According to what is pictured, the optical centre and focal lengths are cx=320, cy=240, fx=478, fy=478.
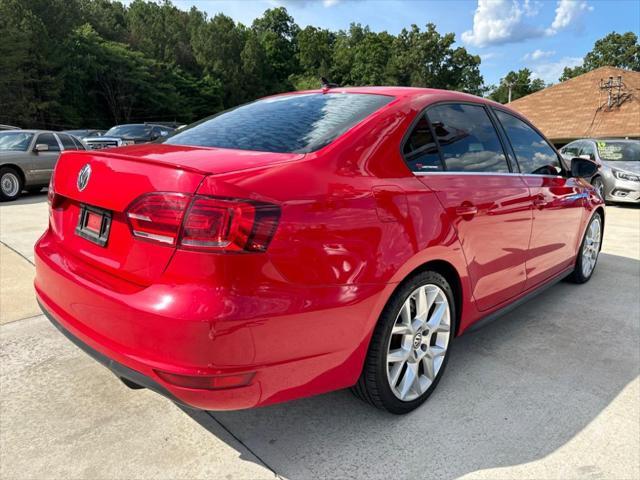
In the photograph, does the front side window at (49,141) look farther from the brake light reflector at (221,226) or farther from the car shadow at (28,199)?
the brake light reflector at (221,226)

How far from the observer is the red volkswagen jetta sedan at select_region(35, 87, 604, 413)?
1652 millimetres

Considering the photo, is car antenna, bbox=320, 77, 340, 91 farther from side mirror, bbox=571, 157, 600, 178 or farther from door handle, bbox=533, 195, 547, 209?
side mirror, bbox=571, 157, 600, 178

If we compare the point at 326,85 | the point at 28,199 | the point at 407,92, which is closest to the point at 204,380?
the point at 407,92

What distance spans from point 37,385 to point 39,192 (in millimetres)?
11139

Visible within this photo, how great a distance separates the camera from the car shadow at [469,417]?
6.79 ft

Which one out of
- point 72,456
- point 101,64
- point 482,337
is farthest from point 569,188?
point 101,64

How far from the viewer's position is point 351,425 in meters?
2.31

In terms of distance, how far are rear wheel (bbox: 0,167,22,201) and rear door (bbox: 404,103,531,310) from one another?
10484 mm

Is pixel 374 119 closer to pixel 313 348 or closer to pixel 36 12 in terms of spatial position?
pixel 313 348

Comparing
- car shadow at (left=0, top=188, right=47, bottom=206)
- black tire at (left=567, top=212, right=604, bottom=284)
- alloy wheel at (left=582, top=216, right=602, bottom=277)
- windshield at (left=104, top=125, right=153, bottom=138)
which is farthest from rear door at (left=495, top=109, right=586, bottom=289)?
windshield at (left=104, top=125, right=153, bottom=138)

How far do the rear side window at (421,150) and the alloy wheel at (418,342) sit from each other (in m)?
0.59

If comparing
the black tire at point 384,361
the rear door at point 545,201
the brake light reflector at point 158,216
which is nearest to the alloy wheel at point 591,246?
the rear door at point 545,201

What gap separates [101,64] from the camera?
52.0 m

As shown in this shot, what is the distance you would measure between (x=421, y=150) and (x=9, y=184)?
10669 mm
